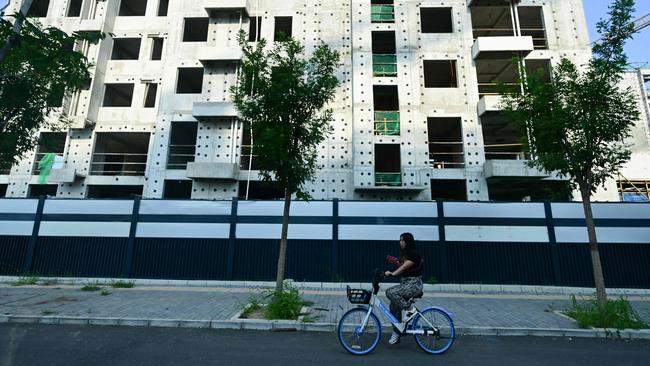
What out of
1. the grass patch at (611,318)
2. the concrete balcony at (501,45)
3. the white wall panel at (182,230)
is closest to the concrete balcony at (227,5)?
the concrete balcony at (501,45)

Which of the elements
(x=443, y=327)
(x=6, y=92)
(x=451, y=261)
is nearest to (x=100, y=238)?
(x=6, y=92)

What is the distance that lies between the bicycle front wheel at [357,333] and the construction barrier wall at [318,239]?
17.4ft

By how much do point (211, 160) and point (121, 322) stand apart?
12063mm

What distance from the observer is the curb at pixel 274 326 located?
6266 millimetres

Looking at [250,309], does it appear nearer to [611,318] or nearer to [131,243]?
[131,243]

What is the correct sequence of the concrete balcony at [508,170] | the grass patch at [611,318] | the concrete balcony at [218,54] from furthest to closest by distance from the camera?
the concrete balcony at [218,54] → the concrete balcony at [508,170] → the grass patch at [611,318]

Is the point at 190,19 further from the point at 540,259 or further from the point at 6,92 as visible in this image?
the point at 540,259

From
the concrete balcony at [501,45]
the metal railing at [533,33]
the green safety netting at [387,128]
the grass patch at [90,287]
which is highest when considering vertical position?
the metal railing at [533,33]

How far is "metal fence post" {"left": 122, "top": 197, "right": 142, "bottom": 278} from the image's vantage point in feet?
34.8

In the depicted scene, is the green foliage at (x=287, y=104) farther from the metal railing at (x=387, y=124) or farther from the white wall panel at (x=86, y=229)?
the metal railing at (x=387, y=124)

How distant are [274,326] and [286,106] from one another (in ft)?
17.4

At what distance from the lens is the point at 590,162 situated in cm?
751

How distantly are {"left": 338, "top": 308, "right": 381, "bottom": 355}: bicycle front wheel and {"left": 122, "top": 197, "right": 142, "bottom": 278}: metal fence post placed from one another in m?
8.98

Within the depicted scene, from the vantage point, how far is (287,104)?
26.1 ft
